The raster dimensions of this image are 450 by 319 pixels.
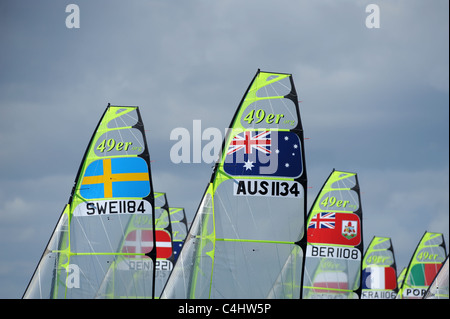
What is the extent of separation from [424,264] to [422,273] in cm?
70

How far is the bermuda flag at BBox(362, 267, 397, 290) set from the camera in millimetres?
61438

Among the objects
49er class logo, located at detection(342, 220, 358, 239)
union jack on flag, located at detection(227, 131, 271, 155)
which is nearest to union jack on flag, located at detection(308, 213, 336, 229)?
49er class logo, located at detection(342, 220, 358, 239)

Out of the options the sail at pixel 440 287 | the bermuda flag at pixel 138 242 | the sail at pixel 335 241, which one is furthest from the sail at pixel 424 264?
the bermuda flag at pixel 138 242

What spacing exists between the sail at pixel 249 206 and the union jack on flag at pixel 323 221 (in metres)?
14.0

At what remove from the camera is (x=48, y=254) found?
107 ft

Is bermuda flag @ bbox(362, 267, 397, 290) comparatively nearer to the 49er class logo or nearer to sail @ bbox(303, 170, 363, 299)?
sail @ bbox(303, 170, 363, 299)

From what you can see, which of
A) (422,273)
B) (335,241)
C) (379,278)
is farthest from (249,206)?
(422,273)

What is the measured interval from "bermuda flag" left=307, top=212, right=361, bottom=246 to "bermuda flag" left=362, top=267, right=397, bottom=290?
55.3ft

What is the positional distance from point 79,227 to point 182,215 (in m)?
22.9

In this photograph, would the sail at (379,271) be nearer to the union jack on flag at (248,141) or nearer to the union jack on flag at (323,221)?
the union jack on flag at (323,221)

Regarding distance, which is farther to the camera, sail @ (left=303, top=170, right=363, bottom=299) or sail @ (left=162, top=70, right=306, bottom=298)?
sail @ (left=303, top=170, right=363, bottom=299)

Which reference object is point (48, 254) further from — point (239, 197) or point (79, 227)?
point (239, 197)

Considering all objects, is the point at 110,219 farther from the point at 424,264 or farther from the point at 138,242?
the point at 424,264

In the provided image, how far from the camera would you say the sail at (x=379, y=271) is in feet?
200
